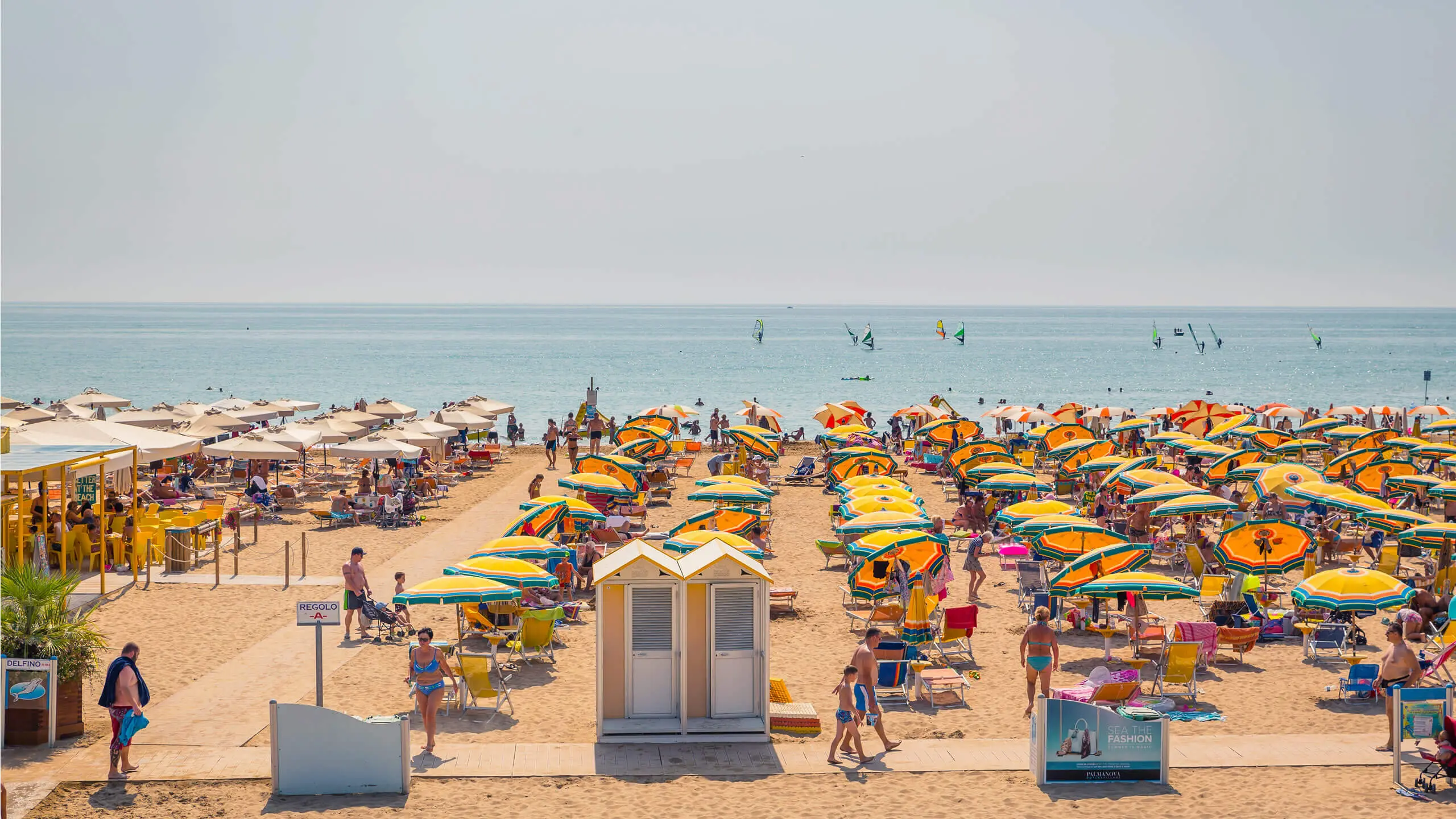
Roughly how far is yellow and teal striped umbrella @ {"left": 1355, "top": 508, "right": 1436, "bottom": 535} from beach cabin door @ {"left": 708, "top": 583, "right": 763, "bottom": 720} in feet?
Result: 36.8

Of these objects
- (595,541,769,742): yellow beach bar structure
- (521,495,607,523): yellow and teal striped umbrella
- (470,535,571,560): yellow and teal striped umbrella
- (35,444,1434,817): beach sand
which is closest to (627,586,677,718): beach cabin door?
(595,541,769,742): yellow beach bar structure

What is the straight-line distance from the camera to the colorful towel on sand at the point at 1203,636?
12.4m

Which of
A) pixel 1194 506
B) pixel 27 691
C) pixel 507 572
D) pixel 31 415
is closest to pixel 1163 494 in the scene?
pixel 1194 506

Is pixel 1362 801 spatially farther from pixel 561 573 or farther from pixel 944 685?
pixel 561 573

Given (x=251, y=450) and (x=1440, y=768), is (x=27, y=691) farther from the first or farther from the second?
(x=251, y=450)

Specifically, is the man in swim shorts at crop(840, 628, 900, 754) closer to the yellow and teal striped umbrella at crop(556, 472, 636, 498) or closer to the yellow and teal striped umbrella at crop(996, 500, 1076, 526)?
the yellow and teal striped umbrella at crop(996, 500, 1076, 526)

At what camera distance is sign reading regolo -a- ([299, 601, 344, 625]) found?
10000 mm

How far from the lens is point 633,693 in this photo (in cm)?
1041

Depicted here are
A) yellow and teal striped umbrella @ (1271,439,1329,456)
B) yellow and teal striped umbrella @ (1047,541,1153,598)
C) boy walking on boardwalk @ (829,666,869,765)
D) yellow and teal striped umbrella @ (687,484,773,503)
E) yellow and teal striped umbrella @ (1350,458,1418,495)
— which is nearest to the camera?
boy walking on boardwalk @ (829,666,869,765)

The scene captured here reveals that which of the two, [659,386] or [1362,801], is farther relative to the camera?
[659,386]

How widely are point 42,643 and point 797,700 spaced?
22.2 ft

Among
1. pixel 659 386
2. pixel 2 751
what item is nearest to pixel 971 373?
pixel 659 386

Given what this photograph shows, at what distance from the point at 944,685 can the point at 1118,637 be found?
3.82 meters

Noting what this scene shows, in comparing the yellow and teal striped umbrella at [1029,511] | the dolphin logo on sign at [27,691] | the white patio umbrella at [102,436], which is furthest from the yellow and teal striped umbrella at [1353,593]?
the white patio umbrella at [102,436]
